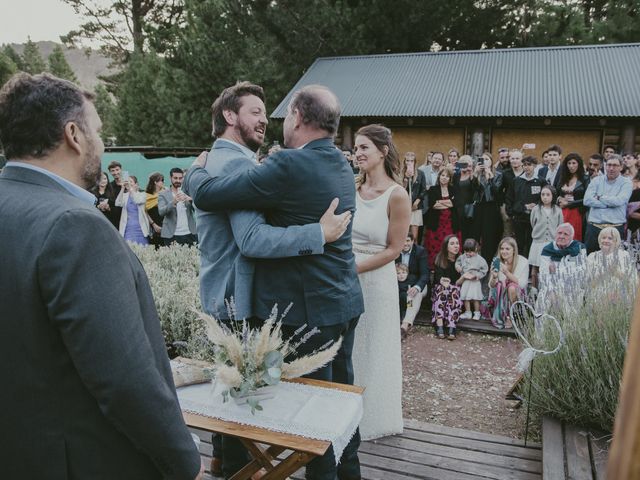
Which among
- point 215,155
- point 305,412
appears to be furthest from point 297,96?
point 305,412

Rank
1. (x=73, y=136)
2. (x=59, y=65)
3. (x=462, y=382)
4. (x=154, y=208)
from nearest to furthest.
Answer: (x=73, y=136)
(x=462, y=382)
(x=154, y=208)
(x=59, y=65)

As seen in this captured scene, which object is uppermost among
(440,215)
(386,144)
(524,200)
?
(386,144)

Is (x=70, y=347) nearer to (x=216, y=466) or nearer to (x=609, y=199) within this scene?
(x=216, y=466)

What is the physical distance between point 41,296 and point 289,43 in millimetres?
21061

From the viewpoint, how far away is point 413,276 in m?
6.39

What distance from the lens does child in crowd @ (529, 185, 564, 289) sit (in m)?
6.77

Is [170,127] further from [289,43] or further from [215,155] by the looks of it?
[215,155]

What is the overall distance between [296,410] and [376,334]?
1.26 meters

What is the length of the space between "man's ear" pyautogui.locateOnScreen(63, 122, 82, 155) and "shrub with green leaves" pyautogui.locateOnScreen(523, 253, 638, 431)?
110 inches

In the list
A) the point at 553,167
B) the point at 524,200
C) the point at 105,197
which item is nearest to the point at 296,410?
the point at 524,200

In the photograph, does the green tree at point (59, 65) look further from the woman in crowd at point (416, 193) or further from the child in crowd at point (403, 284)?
the child in crowd at point (403, 284)

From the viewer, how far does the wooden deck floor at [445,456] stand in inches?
112

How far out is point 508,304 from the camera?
6195 mm

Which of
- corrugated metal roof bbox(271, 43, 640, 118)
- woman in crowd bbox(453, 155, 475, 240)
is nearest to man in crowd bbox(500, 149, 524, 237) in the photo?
woman in crowd bbox(453, 155, 475, 240)
